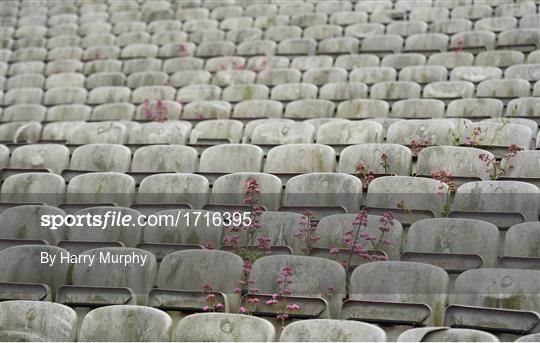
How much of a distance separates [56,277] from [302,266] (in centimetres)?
124

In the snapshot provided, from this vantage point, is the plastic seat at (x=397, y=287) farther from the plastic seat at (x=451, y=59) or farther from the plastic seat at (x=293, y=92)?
the plastic seat at (x=451, y=59)

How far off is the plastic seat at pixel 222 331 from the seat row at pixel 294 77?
3738mm

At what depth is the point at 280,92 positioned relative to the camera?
→ 22.4 ft

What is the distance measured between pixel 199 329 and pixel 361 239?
108cm

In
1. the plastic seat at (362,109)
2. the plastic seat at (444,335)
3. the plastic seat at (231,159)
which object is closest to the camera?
the plastic seat at (444,335)

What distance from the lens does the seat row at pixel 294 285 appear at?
3297 mm

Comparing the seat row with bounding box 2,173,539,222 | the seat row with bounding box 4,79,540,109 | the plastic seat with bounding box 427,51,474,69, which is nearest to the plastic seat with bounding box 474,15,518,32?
the plastic seat with bounding box 427,51,474,69

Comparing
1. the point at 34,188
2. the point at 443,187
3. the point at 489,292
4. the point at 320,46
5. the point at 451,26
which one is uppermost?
the point at 451,26

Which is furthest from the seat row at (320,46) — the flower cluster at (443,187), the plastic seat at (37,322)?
the plastic seat at (37,322)

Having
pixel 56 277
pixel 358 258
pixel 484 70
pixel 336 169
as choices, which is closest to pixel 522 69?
pixel 484 70

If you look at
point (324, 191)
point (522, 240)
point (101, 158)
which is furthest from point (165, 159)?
point (522, 240)

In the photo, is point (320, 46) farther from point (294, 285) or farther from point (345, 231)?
point (294, 285)

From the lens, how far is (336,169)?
5000 mm

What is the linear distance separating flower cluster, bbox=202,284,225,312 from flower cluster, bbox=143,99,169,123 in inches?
128
